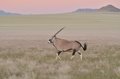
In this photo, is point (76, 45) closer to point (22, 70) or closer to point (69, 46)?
point (69, 46)

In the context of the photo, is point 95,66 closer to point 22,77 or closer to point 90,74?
point 90,74

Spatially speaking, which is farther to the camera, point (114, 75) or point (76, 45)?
point (76, 45)

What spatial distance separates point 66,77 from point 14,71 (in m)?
2.28

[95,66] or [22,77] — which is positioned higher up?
[22,77]

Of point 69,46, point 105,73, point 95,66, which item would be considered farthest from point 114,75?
point 69,46

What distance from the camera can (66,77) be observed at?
1160 cm

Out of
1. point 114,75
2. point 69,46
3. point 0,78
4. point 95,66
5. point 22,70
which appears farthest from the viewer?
point 69,46

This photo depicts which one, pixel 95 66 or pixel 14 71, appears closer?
pixel 14 71

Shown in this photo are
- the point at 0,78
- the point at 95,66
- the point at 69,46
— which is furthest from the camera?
the point at 69,46

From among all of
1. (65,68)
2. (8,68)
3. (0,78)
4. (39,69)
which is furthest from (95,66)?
(0,78)

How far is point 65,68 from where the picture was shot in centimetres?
1409

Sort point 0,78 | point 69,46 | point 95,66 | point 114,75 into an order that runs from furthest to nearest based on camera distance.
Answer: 1. point 69,46
2. point 95,66
3. point 114,75
4. point 0,78

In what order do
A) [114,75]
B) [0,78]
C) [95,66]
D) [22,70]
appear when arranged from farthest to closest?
[95,66] < [22,70] < [114,75] < [0,78]

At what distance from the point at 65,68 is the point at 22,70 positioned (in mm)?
1678
